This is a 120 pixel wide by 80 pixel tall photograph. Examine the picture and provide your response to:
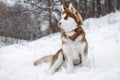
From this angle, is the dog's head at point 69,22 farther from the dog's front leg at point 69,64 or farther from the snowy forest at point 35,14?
the snowy forest at point 35,14

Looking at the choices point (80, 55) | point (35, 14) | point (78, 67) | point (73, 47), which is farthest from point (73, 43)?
point (35, 14)

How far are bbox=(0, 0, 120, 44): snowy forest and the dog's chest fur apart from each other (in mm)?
14158

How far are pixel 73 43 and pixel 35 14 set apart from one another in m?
15.6

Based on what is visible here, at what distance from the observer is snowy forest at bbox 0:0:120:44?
21109mm

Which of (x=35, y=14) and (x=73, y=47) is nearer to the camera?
(x=73, y=47)

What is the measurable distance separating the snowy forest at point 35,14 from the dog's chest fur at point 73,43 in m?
14.2

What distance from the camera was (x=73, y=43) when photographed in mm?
6555

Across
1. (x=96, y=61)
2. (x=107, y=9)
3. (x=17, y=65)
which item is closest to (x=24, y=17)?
(x=107, y=9)

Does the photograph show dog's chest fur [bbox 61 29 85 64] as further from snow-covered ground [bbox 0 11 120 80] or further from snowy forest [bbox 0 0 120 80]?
snow-covered ground [bbox 0 11 120 80]

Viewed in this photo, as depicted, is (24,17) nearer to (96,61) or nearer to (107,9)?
(107,9)

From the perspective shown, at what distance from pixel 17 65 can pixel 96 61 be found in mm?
2290

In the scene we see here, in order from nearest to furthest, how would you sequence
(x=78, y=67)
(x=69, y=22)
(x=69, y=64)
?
1. (x=69, y=22)
2. (x=69, y=64)
3. (x=78, y=67)

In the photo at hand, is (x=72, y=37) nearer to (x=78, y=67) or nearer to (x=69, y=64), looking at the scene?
(x=69, y=64)

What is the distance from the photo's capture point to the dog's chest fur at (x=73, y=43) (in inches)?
257
